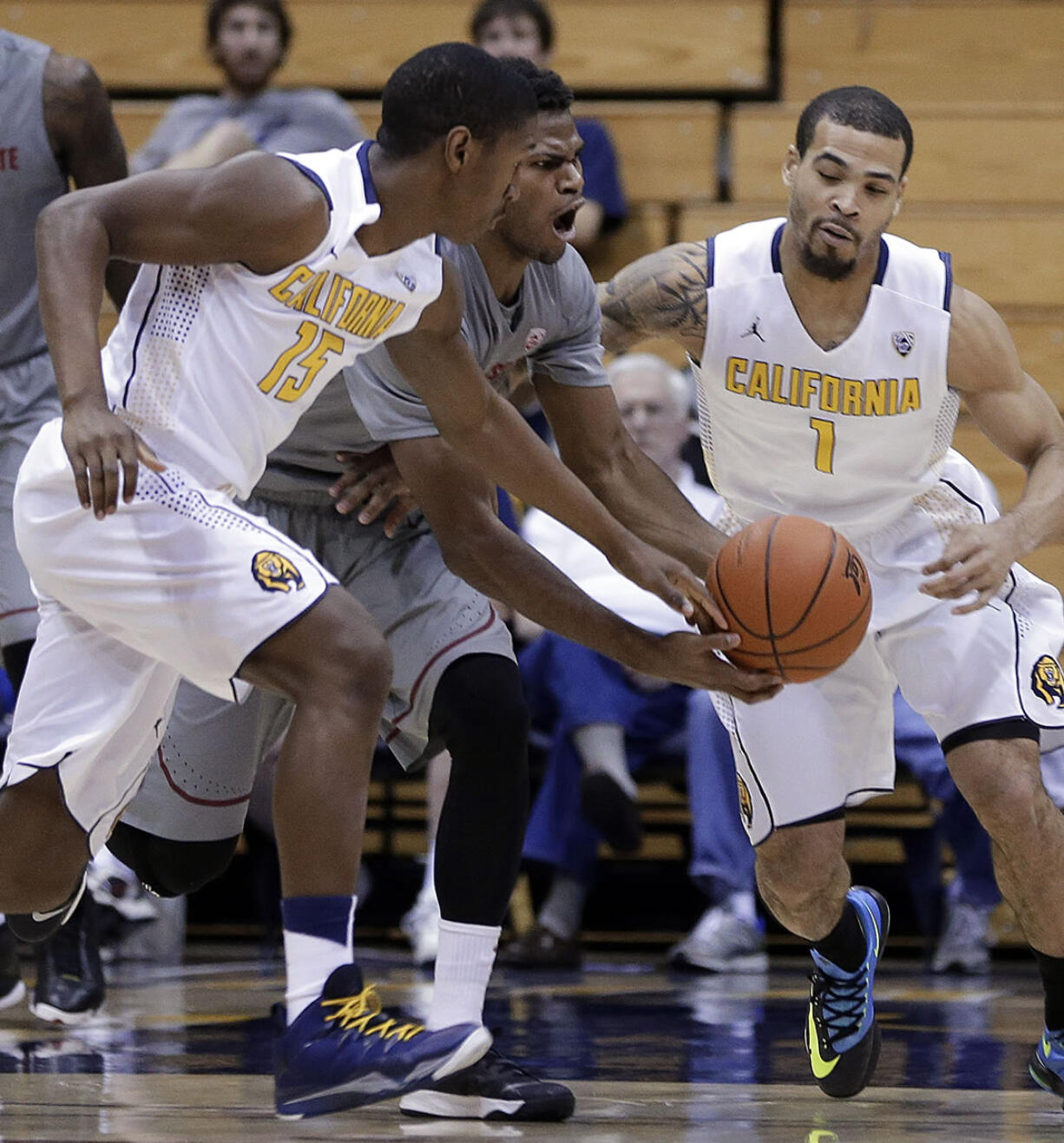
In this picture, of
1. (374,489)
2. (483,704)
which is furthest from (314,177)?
(483,704)

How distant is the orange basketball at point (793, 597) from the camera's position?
3.37m

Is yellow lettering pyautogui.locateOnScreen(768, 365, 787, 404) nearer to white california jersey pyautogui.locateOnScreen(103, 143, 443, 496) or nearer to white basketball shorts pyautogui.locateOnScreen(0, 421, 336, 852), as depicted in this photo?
white california jersey pyautogui.locateOnScreen(103, 143, 443, 496)

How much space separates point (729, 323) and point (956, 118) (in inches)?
182

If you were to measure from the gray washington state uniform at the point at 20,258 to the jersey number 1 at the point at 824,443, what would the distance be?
1.93 metres

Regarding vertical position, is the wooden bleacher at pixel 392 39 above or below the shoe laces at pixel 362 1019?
above

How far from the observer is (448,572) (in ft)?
12.6

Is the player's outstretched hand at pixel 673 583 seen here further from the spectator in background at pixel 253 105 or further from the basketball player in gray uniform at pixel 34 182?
the spectator in background at pixel 253 105

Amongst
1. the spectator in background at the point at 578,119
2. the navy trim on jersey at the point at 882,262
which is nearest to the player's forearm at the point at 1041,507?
the navy trim on jersey at the point at 882,262

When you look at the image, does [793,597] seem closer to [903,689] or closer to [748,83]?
[903,689]

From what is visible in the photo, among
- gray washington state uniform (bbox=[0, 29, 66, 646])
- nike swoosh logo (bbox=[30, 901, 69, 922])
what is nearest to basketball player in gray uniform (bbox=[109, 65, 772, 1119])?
nike swoosh logo (bbox=[30, 901, 69, 922])

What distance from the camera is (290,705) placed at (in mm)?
3885

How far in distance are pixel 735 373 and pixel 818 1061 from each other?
1.46 m

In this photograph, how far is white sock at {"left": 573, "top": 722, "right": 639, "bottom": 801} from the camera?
236 inches

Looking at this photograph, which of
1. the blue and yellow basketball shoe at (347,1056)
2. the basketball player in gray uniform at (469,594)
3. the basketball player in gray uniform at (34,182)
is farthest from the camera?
the basketball player in gray uniform at (34,182)
